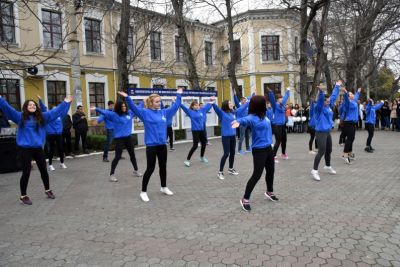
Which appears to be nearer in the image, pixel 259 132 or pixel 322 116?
pixel 259 132

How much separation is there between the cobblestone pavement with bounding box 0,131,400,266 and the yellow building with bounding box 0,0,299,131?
871 cm

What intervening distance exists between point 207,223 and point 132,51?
70.3 ft

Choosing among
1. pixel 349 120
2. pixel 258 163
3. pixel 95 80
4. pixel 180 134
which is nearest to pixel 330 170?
pixel 349 120

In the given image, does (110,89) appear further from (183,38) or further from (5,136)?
(5,136)

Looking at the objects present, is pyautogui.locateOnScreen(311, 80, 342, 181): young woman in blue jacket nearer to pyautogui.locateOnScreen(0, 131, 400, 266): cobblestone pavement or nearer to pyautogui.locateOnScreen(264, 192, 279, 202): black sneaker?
pyautogui.locateOnScreen(0, 131, 400, 266): cobblestone pavement

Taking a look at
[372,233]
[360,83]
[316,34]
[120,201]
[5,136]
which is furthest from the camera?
[360,83]

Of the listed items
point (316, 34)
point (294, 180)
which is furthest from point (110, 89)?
point (294, 180)

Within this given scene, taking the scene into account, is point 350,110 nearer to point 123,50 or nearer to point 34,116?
point 34,116

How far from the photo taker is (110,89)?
969 inches

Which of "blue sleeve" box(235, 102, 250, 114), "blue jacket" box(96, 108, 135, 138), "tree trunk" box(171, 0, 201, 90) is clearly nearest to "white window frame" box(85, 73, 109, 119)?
"tree trunk" box(171, 0, 201, 90)

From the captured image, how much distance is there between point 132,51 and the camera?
24531 millimetres

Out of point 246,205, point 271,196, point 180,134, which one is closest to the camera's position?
point 246,205

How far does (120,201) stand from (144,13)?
1597cm

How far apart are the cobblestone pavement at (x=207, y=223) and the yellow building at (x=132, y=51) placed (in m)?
8.71
